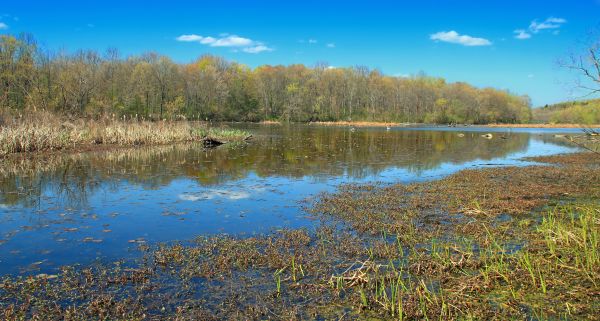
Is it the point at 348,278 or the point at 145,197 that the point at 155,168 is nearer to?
the point at 145,197

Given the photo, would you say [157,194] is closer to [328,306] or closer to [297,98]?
[328,306]

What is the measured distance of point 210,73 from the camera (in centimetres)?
9600

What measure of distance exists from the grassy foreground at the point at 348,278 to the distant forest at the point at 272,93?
196ft

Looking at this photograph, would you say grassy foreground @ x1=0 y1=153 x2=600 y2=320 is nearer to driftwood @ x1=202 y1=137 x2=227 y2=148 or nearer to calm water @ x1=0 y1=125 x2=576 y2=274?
calm water @ x1=0 y1=125 x2=576 y2=274

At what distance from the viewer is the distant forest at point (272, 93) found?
77250 mm

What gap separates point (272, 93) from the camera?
10719 cm

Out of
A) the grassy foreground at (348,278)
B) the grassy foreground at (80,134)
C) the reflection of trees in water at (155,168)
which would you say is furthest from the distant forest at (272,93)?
the grassy foreground at (348,278)

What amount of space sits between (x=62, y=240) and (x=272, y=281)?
4.56 m

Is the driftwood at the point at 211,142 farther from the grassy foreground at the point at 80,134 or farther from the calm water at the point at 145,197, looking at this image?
the calm water at the point at 145,197

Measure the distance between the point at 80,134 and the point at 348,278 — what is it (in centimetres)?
2386

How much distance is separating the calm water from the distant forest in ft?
158

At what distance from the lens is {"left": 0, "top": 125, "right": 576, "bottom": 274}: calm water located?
7781 mm

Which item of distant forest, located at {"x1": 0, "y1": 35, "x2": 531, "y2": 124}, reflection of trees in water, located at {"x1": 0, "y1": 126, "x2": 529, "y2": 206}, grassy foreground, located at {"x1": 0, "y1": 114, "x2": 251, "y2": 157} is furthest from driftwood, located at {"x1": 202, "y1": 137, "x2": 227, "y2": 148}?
distant forest, located at {"x1": 0, "y1": 35, "x2": 531, "y2": 124}

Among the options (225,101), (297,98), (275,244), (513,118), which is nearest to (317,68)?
(297,98)
